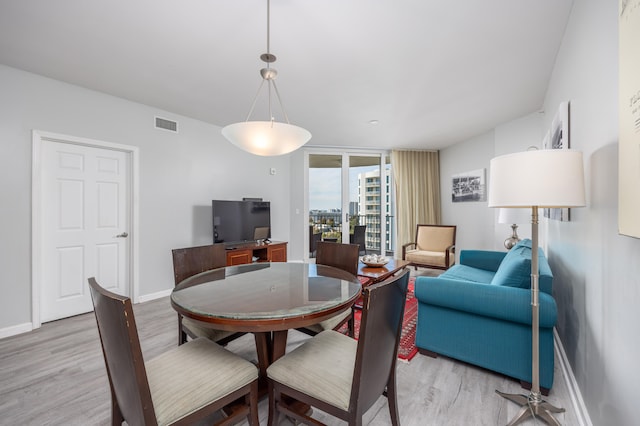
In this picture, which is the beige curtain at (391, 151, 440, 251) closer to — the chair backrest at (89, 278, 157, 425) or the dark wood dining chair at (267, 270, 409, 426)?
the dark wood dining chair at (267, 270, 409, 426)

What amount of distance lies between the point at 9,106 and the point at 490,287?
14.1ft

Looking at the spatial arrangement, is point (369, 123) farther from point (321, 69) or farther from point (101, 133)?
point (101, 133)

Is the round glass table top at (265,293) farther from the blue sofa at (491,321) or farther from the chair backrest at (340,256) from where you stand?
the blue sofa at (491,321)

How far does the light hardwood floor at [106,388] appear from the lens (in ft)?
5.21

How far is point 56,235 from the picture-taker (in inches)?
118

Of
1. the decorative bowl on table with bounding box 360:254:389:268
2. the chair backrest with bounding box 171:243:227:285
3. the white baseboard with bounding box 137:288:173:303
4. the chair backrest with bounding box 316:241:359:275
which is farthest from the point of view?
the white baseboard with bounding box 137:288:173:303

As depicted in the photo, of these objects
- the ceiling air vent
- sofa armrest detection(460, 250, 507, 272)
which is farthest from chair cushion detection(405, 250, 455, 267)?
the ceiling air vent

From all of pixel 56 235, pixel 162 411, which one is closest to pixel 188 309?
pixel 162 411

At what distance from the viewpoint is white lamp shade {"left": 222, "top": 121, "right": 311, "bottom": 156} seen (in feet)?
6.22

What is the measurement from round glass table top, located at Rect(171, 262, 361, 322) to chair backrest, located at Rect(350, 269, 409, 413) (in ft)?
0.93

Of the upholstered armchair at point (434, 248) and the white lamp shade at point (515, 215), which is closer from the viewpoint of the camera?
the white lamp shade at point (515, 215)

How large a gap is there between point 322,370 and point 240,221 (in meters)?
3.35

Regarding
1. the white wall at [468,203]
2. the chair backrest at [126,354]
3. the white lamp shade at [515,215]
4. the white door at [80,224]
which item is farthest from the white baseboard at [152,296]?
the white wall at [468,203]

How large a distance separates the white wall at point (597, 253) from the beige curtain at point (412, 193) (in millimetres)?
3559
